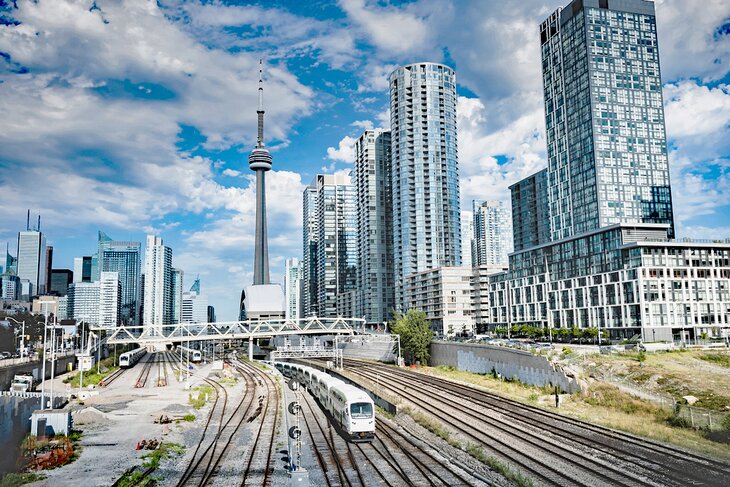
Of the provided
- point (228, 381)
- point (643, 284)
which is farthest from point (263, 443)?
point (643, 284)

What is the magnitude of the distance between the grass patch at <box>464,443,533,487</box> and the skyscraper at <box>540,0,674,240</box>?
141m

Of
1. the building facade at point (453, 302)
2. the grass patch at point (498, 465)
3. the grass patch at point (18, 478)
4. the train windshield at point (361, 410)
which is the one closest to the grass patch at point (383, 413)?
the train windshield at point (361, 410)

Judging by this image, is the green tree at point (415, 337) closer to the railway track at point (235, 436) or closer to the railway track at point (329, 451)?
the railway track at point (235, 436)

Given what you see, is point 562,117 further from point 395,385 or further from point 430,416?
point 430,416

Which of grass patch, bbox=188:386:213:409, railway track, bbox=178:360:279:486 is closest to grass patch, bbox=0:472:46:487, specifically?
railway track, bbox=178:360:279:486

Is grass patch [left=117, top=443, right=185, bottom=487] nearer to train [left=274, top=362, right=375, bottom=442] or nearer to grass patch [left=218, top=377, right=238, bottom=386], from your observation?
train [left=274, top=362, right=375, bottom=442]

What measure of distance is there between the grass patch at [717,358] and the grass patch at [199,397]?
59041mm

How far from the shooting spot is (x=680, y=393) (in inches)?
2106

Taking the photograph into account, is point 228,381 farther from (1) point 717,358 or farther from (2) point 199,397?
(1) point 717,358

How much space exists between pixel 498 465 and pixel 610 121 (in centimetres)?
15816

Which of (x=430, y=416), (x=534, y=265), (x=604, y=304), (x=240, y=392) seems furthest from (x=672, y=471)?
(x=534, y=265)

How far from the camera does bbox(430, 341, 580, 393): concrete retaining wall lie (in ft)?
210

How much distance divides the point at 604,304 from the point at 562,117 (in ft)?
265

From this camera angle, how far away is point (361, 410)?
42.7 metres
